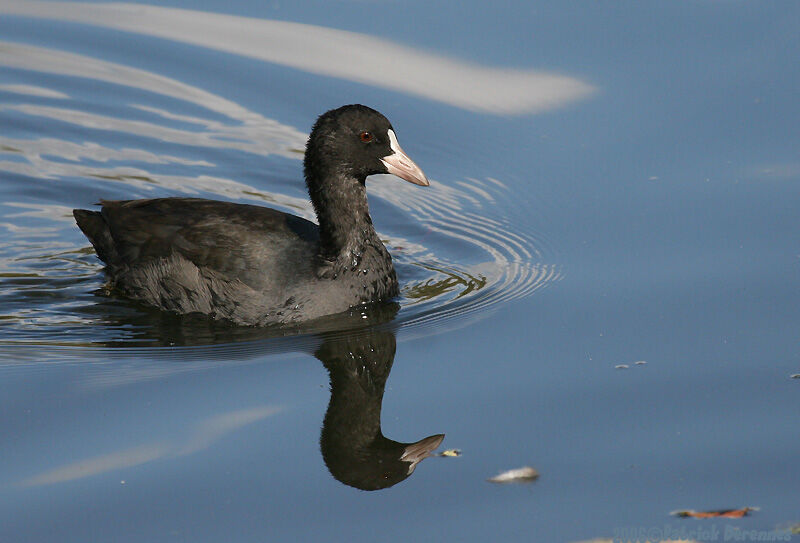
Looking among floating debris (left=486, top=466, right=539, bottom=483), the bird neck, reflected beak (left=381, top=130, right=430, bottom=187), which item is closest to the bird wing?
the bird neck

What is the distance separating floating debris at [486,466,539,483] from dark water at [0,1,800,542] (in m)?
0.06

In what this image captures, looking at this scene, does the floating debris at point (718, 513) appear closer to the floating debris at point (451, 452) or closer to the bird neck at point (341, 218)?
the floating debris at point (451, 452)

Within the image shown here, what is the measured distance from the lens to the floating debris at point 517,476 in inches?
243

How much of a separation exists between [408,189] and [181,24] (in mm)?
3526

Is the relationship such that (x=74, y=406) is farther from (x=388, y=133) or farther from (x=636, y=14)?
(x=636, y=14)

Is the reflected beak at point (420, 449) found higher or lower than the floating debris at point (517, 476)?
higher

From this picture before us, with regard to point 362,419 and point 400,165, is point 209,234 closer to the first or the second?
point 400,165

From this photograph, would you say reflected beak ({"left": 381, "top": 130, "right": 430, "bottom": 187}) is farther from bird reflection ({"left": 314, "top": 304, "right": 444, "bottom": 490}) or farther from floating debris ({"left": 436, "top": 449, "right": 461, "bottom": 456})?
floating debris ({"left": 436, "top": 449, "right": 461, "bottom": 456})

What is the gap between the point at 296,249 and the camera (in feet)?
29.5

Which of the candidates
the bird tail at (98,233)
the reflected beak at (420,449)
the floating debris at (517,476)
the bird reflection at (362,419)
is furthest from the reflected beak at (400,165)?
the floating debris at (517,476)

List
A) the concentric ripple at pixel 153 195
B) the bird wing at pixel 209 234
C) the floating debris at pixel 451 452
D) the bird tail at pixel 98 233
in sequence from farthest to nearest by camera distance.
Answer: the bird tail at pixel 98 233, the bird wing at pixel 209 234, the concentric ripple at pixel 153 195, the floating debris at pixel 451 452

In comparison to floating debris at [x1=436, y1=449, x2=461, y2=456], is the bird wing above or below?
above

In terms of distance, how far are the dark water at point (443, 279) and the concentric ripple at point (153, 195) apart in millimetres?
31

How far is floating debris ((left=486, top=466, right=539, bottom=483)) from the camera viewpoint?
20.2 ft
